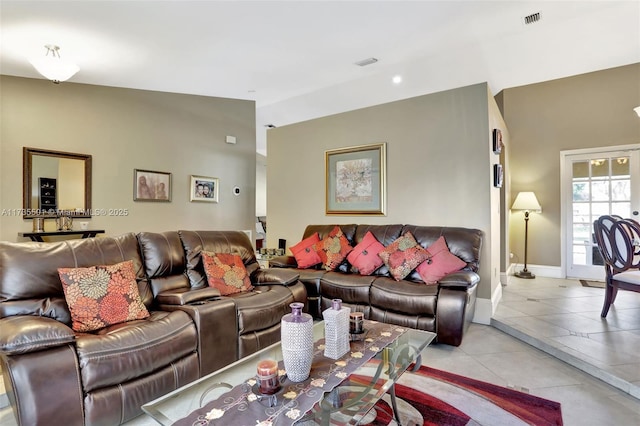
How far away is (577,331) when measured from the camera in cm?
292

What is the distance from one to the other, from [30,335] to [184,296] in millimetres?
962

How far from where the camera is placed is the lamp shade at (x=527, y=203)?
5.33 meters

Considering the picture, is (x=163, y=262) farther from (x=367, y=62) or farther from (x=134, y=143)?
(x=367, y=62)

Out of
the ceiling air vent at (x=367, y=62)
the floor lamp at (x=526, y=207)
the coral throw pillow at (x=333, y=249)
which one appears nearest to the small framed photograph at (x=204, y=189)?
the coral throw pillow at (x=333, y=249)

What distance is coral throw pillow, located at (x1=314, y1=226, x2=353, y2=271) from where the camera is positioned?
3885mm

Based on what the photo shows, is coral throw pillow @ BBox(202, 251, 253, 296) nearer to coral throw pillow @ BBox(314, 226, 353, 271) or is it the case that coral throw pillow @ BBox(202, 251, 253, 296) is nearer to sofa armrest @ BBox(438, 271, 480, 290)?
coral throw pillow @ BBox(314, 226, 353, 271)

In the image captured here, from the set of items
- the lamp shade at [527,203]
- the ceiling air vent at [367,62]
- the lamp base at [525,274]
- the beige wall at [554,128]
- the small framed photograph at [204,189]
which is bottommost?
the lamp base at [525,274]

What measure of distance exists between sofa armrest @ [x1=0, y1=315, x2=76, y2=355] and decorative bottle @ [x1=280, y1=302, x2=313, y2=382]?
3.65 feet

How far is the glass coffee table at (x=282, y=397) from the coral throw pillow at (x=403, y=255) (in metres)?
1.54

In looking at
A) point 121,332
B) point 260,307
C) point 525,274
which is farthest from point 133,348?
point 525,274

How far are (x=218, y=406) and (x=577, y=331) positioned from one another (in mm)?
3160

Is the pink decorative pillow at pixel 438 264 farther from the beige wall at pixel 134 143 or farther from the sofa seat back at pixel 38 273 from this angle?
the beige wall at pixel 134 143

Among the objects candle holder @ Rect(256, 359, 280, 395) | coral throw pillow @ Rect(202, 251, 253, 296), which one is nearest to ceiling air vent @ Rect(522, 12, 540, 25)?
coral throw pillow @ Rect(202, 251, 253, 296)

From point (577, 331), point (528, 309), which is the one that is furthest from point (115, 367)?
point (528, 309)
